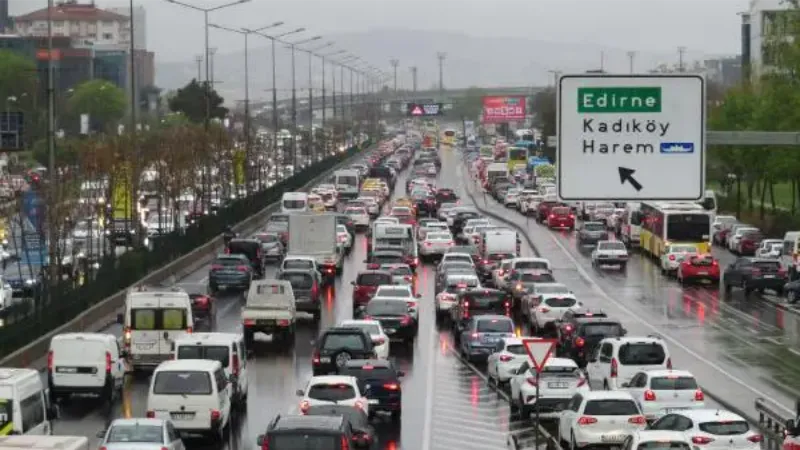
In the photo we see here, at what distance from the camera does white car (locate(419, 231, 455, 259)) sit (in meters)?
79.2

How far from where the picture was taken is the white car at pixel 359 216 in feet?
315

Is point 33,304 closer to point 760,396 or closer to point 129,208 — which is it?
point 760,396

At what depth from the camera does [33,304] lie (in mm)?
47062

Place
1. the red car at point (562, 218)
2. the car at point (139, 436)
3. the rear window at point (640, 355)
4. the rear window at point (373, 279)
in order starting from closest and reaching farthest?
the car at point (139, 436), the rear window at point (640, 355), the rear window at point (373, 279), the red car at point (562, 218)

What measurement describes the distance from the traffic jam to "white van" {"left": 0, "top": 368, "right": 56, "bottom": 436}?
0.07 meters

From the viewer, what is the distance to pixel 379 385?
35594 mm

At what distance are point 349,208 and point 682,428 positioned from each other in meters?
69.1

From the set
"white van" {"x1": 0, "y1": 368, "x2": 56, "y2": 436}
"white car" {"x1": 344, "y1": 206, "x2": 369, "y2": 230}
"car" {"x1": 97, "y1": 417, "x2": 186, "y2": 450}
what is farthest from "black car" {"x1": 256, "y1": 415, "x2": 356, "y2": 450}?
"white car" {"x1": 344, "y1": 206, "x2": 369, "y2": 230}

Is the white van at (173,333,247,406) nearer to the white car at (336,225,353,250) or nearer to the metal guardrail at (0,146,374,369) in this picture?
the metal guardrail at (0,146,374,369)

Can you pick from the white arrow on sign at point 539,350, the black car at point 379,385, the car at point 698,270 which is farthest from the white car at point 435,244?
the white arrow on sign at point 539,350

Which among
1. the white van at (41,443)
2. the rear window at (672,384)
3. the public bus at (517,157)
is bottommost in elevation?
the rear window at (672,384)

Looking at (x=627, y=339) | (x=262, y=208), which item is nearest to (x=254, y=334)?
(x=627, y=339)

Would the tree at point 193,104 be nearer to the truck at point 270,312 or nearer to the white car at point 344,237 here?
the white car at point 344,237

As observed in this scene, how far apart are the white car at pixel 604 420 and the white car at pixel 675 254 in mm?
40976
